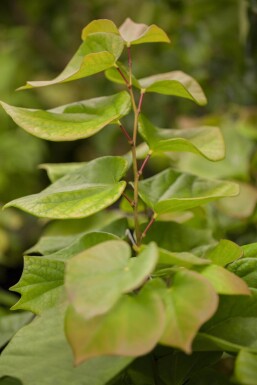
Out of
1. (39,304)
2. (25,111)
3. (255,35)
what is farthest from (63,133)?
(255,35)

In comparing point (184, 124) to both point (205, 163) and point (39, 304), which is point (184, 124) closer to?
point (205, 163)

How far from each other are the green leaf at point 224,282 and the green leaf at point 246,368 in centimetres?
4

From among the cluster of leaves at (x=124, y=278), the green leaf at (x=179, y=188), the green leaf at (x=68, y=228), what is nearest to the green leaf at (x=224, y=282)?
the cluster of leaves at (x=124, y=278)

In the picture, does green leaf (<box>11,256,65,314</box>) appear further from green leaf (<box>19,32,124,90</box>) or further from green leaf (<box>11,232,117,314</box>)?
green leaf (<box>19,32,124,90</box>)

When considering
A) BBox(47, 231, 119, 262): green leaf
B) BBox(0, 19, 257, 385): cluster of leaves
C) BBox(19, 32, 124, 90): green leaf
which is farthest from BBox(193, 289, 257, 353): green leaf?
BBox(19, 32, 124, 90): green leaf

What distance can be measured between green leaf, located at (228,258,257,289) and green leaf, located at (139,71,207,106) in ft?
0.49

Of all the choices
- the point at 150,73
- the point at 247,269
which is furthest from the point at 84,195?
the point at 150,73

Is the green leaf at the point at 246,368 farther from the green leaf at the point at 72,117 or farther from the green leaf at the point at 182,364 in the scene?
the green leaf at the point at 72,117

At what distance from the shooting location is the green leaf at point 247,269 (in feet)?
1.48

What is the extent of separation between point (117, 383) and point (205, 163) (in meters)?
0.52

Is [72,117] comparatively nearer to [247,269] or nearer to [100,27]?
[100,27]

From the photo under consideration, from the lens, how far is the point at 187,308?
345mm

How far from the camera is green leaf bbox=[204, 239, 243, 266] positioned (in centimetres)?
43

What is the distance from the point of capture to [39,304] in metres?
0.45
